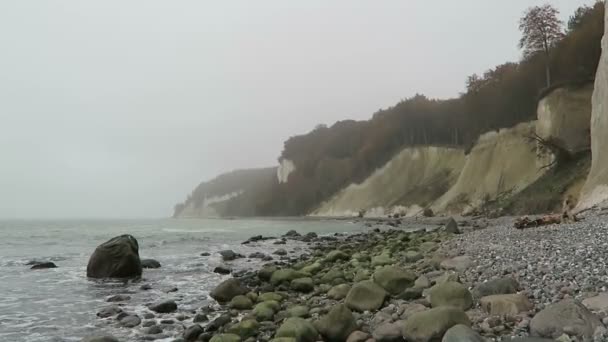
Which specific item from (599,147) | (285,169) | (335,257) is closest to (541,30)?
(599,147)

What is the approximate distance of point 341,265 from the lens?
51.3 feet

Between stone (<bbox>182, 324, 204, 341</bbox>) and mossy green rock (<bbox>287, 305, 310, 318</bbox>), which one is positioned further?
mossy green rock (<bbox>287, 305, 310, 318</bbox>)

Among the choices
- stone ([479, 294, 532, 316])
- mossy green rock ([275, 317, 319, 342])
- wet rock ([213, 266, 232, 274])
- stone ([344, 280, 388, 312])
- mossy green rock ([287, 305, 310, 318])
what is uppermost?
stone ([479, 294, 532, 316])

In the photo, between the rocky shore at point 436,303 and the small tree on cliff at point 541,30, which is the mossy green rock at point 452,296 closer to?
the rocky shore at point 436,303

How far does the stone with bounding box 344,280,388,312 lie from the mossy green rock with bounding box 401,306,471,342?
6.62 feet

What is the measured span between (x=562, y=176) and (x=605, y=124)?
11.2m

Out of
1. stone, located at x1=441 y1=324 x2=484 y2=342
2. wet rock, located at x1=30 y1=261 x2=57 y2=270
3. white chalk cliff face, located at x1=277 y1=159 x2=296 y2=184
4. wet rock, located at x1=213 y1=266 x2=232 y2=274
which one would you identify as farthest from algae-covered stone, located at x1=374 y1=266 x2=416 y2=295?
white chalk cliff face, located at x1=277 y1=159 x2=296 y2=184

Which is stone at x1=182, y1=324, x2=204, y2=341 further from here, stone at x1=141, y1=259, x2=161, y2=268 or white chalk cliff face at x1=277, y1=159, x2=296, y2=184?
white chalk cliff face at x1=277, y1=159, x2=296, y2=184

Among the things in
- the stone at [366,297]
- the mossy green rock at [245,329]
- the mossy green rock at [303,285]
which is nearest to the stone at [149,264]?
the mossy green rock at [303,285]

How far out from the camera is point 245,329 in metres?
7.90

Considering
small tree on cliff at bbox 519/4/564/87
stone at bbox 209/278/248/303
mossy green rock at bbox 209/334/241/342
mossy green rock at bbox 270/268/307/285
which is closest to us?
mossy green rock at bbox 209/334/241/342

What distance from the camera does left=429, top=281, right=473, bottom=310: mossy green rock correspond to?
6.97m

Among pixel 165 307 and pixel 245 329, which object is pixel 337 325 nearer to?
pixel 245 329

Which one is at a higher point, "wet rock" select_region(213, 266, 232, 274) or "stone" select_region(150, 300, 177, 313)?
"stone" select_region(150, 300, 177, 313)
